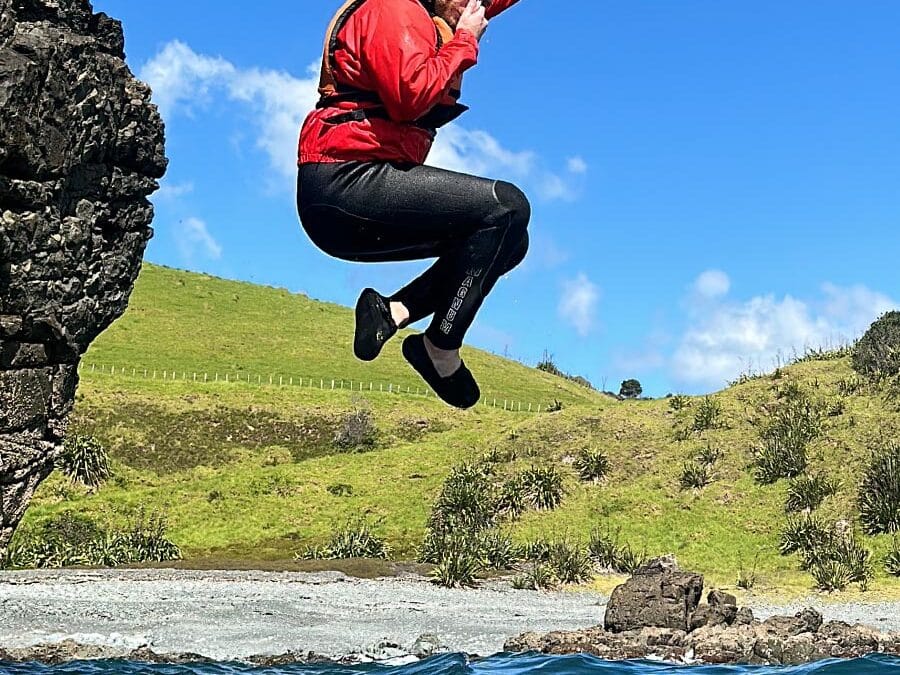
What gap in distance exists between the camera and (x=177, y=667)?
47.3ft

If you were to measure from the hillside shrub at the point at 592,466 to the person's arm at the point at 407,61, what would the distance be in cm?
2848

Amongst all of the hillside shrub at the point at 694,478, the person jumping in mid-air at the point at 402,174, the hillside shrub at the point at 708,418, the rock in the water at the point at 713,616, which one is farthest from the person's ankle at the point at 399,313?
the hillside shrub at the point at 708,418

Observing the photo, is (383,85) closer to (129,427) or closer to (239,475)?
(239,475)

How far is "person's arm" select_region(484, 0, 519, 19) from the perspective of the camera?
3.42 meters

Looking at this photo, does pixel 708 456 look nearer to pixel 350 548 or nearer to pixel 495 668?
pixel 350 548

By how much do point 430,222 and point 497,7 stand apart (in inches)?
27.1

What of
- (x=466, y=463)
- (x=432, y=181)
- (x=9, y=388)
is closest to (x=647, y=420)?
(x=466, y=463)

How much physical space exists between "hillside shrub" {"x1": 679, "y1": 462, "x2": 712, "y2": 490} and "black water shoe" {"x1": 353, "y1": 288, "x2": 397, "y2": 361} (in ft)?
90.0

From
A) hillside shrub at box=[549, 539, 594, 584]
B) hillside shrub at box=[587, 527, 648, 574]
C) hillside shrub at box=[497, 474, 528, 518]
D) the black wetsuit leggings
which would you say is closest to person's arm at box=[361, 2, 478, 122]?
the black wetsuit leggings

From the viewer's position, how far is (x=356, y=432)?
37.0 metres

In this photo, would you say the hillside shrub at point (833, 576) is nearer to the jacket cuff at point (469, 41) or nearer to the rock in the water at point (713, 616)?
the rock in the water at point (713, 616)

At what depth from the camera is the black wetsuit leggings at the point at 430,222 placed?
3.29 metres

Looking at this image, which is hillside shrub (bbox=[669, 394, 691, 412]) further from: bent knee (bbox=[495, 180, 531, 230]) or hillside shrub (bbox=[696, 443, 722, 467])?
bent knee (bbox=[495, 180, 531, 230])

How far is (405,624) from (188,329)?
30108 mm
